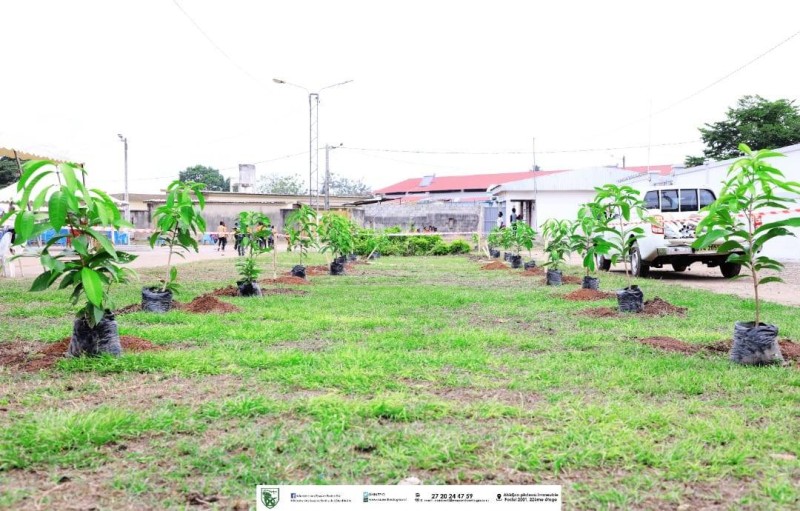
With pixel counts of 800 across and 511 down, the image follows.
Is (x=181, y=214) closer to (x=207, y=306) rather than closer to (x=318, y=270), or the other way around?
(x=207, y=306)

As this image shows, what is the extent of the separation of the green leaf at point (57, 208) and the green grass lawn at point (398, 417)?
1.03 meters

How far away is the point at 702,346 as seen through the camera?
5.55m

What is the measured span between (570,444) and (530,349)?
2392mm

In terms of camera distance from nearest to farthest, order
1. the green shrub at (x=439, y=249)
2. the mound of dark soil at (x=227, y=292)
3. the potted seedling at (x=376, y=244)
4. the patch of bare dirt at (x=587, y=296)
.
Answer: the patch of bare dirt at (x=587, y=296)
the mound of dark soil at (x=227, y=292)
the potted seedling at (x=376, y=244)
the green shrub at (x=439, y=249)

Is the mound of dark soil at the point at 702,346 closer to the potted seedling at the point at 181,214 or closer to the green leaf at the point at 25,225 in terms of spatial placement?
the potted seedling at the point at 181,214

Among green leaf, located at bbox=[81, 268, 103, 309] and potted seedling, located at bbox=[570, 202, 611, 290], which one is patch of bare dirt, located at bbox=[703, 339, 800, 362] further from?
green leaf, located at bbox=[81, 268, 103, 309]

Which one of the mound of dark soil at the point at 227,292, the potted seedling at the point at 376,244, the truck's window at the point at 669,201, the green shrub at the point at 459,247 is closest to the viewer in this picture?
the mound of dark soil at the point at 227,292

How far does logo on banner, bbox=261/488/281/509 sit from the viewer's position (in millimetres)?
2285

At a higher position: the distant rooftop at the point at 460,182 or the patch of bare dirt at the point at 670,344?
the distant rooftop at the point at 460,182

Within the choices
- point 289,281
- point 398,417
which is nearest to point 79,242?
point 398,417

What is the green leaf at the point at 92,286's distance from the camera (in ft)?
13.9

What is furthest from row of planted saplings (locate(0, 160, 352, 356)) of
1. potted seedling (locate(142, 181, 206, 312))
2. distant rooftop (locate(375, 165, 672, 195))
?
distant rooftop (locate(375, 165, 672, 195))

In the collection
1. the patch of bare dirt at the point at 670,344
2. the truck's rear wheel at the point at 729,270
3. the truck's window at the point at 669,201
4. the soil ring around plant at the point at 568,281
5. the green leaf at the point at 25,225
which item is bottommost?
the patch of bare dirt at the point at 670,344

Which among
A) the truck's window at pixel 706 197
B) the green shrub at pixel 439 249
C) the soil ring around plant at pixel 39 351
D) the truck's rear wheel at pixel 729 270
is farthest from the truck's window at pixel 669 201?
the green shrub at pixel 439 249
